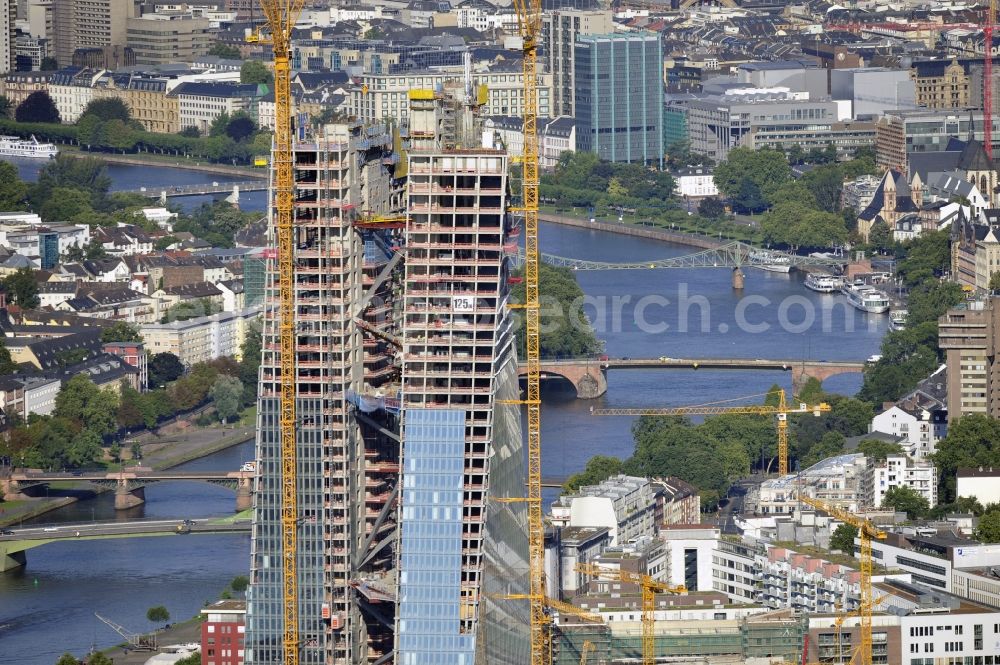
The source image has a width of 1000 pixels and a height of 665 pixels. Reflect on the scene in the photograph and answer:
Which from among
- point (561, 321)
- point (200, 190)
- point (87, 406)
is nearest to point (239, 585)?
point (87, 406)

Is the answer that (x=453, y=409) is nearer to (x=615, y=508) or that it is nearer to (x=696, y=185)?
(x=615, y=508)

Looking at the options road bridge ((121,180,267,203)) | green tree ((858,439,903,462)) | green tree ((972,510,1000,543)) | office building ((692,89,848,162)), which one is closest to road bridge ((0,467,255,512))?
green tree ((858,439,903,462))

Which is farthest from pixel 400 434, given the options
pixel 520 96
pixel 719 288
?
pixel 520 96

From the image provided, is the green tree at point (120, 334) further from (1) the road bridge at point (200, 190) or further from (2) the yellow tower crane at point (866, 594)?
(2) the yellow tower crane at point (866, 594)

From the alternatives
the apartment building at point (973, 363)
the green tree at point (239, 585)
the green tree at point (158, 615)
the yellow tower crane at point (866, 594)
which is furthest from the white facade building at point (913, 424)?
the green tree at point (158, 615)

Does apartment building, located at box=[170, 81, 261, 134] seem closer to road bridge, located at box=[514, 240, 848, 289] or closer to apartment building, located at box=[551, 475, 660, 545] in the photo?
road bridge, located at box=[514, 240, 848, 289]
